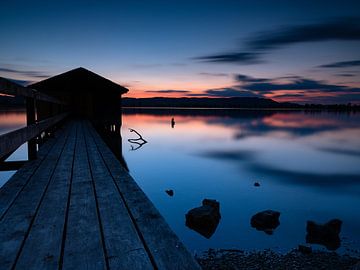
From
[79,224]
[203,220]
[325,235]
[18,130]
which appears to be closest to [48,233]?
[79,224]

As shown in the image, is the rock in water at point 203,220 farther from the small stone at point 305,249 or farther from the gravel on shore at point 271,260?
the small stone at point 305,249

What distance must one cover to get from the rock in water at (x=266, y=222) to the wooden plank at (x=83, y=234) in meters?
7.04

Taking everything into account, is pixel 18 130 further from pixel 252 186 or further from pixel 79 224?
pixel 252 186

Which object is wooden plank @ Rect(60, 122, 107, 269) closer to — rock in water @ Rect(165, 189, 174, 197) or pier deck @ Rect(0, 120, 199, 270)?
pier deck @ Rect(0, 120, 199, 270)

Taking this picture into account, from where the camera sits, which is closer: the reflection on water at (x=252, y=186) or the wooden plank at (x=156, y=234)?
the wooden plank at (x=156, y=234)

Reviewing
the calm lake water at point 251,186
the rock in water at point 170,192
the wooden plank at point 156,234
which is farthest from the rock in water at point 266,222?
the wooden plank at point 156,234

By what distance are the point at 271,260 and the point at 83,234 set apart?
628 cm

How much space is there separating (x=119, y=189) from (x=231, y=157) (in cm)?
2067

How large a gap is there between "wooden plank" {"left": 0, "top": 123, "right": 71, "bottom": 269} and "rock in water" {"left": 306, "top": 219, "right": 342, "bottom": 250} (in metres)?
7.95

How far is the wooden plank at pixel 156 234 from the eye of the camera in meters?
1.82

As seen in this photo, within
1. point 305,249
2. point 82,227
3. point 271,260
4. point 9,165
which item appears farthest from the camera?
point 305,249

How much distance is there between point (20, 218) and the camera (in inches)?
100

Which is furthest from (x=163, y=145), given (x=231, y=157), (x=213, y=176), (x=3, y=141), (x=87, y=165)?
(x=3, y=141)

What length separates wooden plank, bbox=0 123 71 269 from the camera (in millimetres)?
1958
